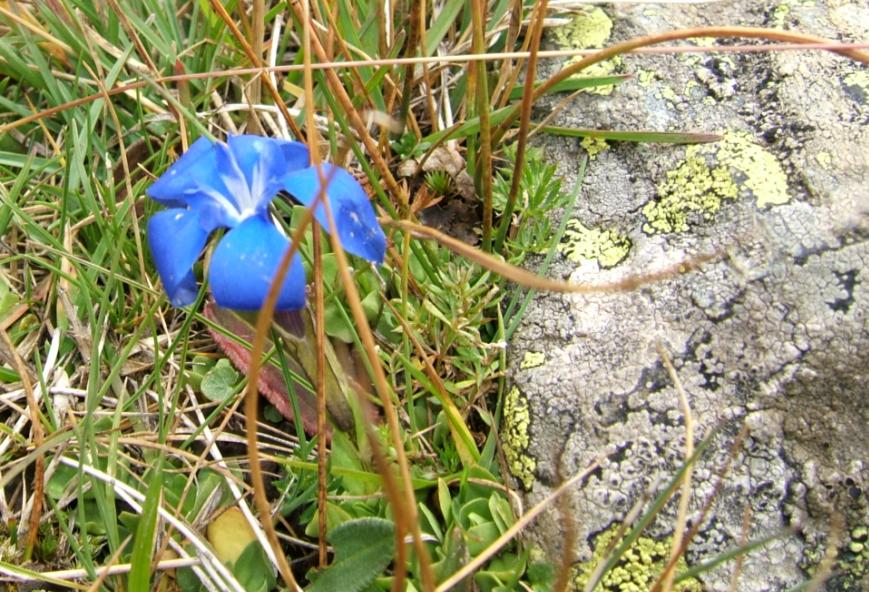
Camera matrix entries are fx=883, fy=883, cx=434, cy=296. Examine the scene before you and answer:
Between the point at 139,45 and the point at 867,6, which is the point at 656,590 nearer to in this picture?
the point at 867,6

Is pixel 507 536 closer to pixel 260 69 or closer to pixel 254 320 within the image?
pixel 254 320

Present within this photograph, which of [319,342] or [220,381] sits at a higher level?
[319,342]

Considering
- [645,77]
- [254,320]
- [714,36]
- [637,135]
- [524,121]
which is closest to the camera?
[254,320]

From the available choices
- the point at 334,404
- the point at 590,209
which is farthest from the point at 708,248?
the point at 334,404

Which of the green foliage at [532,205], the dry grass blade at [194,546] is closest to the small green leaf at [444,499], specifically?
the dry grass blade at [194,546]

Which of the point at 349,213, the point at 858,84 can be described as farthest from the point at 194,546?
the point at 858,84
